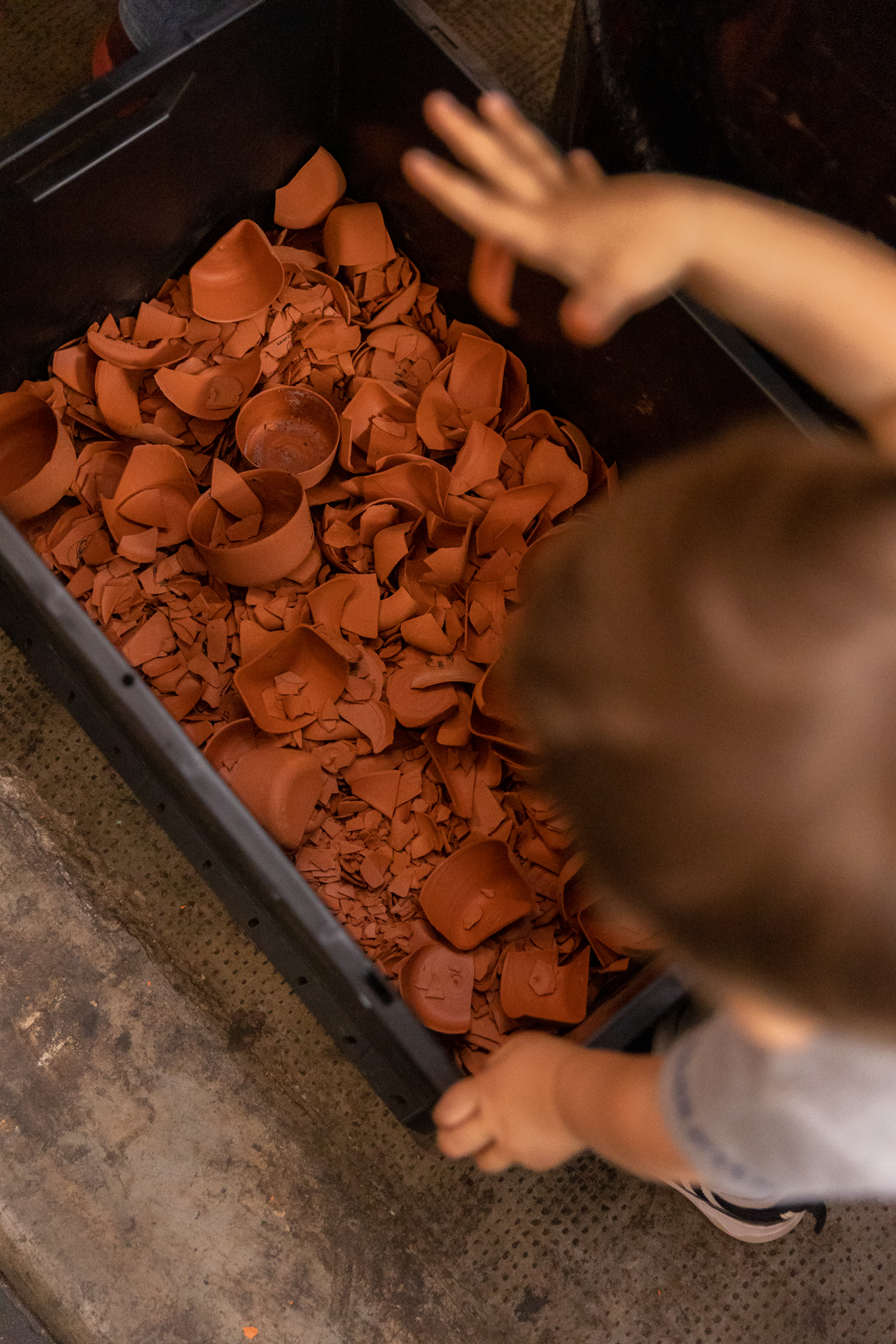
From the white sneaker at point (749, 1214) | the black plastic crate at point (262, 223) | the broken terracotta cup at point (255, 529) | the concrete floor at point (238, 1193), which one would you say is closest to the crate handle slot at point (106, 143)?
the black plastic crate at point (262, 223)

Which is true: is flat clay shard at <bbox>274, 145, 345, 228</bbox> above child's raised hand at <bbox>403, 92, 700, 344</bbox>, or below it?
below

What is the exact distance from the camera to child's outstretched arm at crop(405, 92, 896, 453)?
1.66ft

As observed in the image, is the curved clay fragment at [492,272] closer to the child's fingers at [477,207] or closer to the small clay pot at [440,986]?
the child's fingers at [477,207]

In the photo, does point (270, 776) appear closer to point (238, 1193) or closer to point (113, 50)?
point (238, 1193)

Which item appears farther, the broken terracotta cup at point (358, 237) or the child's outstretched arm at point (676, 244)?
the broken terracotta cup at point (358, 237)

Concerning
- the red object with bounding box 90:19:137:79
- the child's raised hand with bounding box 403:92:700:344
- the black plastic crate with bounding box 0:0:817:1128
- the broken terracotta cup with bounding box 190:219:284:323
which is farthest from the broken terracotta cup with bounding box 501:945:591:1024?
the red object with bounding box 90:19:137:79

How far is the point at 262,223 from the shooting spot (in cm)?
101

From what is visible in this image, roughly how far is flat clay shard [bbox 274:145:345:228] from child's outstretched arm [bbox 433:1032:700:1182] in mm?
778

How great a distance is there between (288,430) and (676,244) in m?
0.52

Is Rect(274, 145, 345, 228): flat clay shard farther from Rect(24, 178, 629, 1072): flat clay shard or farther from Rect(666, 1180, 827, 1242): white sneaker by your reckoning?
Rect(666, 1180, 827, 1242): white sneaker

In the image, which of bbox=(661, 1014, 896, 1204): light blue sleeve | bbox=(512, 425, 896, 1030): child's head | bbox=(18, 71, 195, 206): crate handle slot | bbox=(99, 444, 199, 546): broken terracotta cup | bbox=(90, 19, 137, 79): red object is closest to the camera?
bbox=(512, 425, 896, 1030): child's head

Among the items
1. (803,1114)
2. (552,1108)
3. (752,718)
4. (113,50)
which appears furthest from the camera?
(113,50)

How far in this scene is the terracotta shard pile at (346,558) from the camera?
83cm

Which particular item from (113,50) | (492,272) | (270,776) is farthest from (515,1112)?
(113,50)
